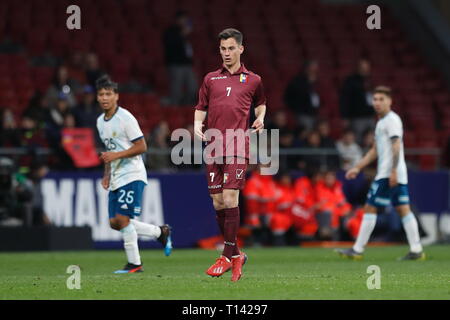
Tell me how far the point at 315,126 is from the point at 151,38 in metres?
5.32

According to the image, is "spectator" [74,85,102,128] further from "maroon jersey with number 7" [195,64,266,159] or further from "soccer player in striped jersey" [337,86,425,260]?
"maroon jersey with number 7" [195,64,266,159]

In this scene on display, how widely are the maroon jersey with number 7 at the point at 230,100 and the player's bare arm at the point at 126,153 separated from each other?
4.06ft

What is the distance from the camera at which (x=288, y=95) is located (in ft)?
73.3

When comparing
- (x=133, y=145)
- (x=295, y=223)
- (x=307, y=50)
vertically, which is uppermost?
(x=307, y=50)

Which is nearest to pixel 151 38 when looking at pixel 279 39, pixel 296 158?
pixel 279 39

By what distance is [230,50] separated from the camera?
10.7 m

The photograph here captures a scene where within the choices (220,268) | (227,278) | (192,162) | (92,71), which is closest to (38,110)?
(92,71)

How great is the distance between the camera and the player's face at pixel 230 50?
10672 mm

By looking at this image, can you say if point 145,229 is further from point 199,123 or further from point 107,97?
point 199,123

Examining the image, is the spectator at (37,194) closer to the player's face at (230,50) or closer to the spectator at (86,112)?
the spectator at (86,112)

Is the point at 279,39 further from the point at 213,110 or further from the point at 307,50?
the point at 213,110

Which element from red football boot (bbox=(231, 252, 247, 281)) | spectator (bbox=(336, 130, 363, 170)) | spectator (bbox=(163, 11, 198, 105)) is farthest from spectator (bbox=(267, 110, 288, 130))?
red football boot (bbox=(231, 252, 247, 281))

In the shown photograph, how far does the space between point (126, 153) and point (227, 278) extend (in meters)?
2.05

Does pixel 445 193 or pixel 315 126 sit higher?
pixel 315 126
